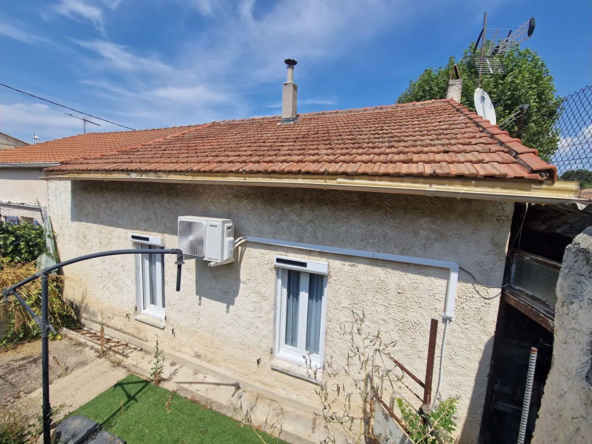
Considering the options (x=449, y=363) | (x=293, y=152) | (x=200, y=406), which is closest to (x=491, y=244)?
(x=449, y=363)

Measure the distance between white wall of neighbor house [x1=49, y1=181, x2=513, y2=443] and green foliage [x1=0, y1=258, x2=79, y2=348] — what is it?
1.16 m

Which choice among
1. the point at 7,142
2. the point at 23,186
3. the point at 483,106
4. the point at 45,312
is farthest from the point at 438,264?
the point at 7,142

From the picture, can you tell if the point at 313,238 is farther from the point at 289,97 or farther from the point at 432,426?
the point at 289,97

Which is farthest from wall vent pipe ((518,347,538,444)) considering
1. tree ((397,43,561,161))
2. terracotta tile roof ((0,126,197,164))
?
tree ((397,43,561,161))

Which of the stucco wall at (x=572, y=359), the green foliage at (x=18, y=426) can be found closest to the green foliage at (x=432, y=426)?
the stucco wall at (x=572, y=359)

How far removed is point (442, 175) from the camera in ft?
11.6

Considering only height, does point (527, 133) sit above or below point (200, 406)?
above

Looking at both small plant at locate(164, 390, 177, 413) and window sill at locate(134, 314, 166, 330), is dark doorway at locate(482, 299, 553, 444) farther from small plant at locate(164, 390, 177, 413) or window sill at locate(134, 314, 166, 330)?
window sill at locate(134, 314, 166, 330)

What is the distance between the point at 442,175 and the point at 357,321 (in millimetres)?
2695

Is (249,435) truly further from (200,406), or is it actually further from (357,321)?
(357,321)

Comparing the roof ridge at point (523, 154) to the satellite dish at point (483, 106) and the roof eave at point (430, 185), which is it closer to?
the roof eave at point (430, 185)

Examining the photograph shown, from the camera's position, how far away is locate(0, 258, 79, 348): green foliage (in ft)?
23.4

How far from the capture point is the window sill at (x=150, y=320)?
664 centimetres

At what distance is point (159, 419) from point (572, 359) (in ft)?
19.9
